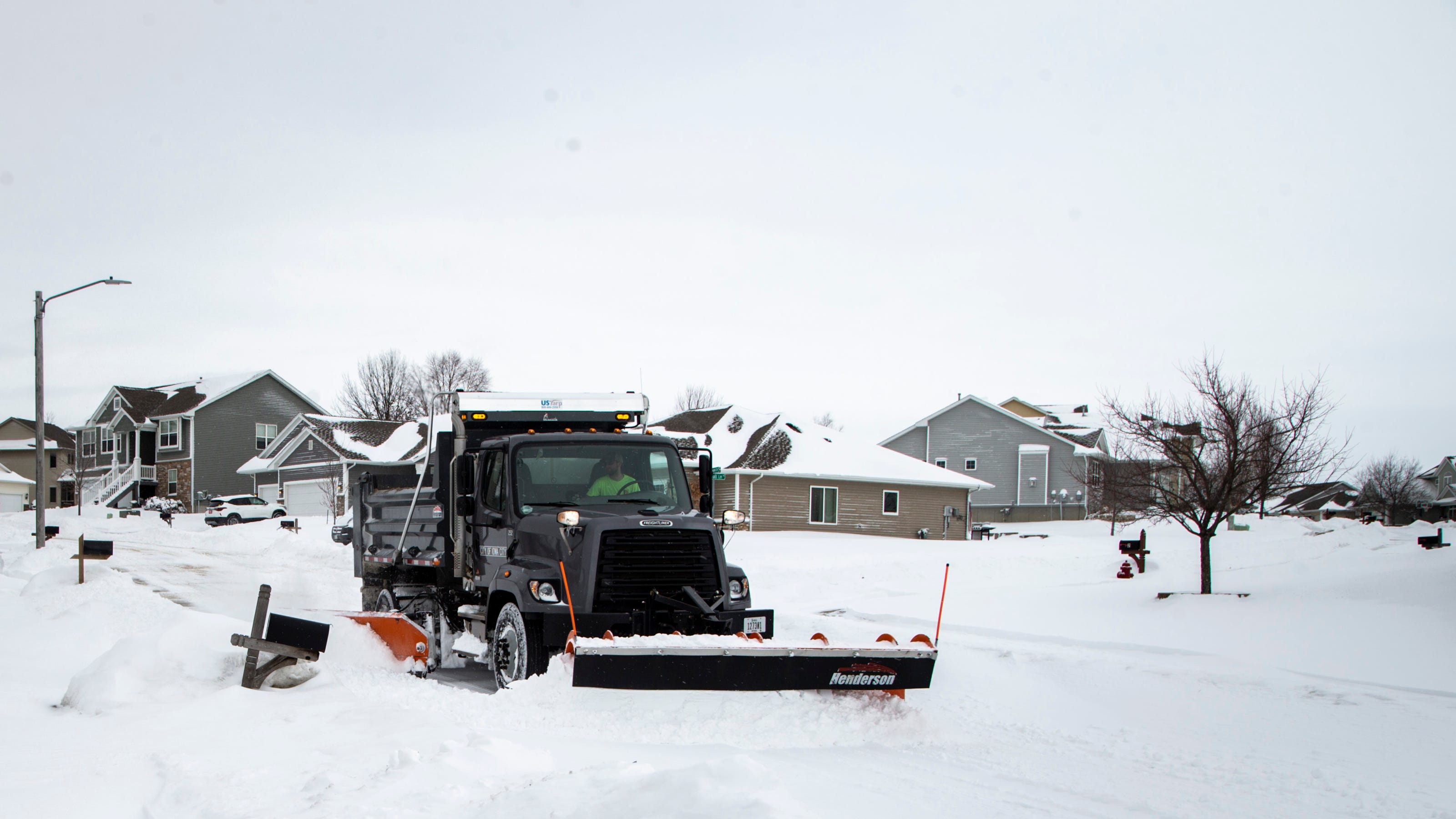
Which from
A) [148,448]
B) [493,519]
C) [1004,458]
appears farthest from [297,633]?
[148,448]

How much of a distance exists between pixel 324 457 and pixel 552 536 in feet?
140

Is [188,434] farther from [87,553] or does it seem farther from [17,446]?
[87,553]

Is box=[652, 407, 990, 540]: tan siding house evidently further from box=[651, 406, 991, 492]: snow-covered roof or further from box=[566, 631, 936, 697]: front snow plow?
box=[566, 631, 936, 697]: front snow plow

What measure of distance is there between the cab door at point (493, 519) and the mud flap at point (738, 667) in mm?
2636

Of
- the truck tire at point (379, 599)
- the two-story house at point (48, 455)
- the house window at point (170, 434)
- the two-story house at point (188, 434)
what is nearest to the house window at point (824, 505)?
the truck tire at point (379, 599)

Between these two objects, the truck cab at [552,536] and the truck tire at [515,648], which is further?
the truck tire at [515,648]

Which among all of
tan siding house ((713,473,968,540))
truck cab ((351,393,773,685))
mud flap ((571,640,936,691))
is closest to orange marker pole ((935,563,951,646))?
mud flap ((571,640,936,691))

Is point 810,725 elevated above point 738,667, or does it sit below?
below

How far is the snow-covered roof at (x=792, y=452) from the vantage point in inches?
1439

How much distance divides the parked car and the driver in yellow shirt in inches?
1437

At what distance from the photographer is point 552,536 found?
353 inches

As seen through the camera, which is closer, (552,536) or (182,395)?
(552,536)

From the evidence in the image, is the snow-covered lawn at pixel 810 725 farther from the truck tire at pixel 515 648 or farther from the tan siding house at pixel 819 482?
the tan siding house at pixel 819 482

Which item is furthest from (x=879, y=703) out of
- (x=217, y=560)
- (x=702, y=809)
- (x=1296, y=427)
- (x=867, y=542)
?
(x=867, y=542)
